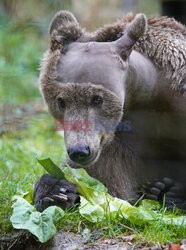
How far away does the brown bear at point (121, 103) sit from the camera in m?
2.97

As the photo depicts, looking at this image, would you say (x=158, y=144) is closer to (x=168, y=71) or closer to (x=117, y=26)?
(x=168, y=71)

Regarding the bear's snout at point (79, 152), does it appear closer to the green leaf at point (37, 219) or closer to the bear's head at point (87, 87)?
the bear's head at point (87, 87)

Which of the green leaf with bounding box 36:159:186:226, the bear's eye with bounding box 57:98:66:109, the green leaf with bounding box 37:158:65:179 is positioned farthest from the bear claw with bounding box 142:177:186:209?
the bear's eye with bounding box 57:98:66:109

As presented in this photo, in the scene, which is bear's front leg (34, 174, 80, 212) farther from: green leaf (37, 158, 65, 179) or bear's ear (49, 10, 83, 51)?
bear's ear (49, 10, 83, 51)

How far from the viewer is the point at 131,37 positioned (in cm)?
317

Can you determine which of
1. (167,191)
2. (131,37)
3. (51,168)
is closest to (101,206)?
(51,168)

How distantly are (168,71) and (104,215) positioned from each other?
1.22m

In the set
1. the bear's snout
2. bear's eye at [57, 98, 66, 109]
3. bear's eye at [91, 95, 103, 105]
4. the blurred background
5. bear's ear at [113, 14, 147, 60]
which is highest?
bear's ear at [113, 14, 147, 60]

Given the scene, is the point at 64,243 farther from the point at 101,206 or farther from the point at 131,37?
the point at 131,37

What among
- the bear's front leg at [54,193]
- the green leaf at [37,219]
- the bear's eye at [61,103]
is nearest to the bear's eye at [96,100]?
the bear's eye at [61,103]

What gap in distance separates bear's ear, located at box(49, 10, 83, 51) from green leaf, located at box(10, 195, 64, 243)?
1.22 metres

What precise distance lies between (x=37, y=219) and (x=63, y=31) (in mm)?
1481

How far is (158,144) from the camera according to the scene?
3.68 m

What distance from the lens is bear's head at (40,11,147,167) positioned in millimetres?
2914
